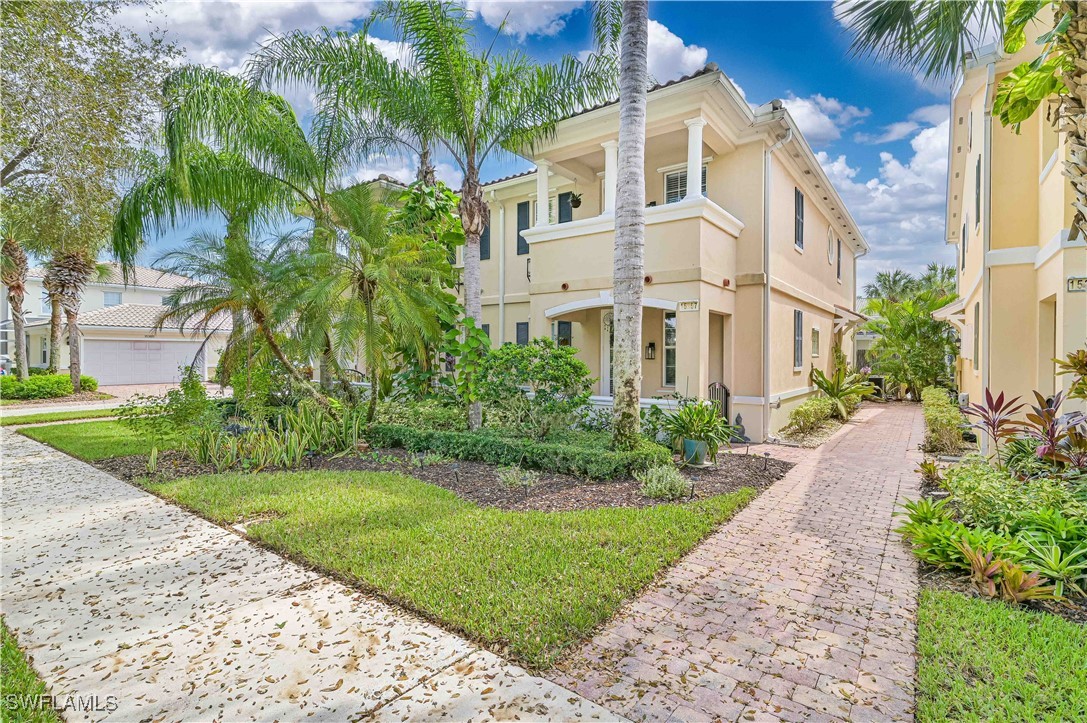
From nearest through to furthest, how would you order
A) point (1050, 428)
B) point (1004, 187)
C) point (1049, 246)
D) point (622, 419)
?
point (1050, 428)
point (1049, 246)
point (622, 419)
point (1004, 187)

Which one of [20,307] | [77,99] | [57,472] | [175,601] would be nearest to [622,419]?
[175,601]

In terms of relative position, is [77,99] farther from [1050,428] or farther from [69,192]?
[1050,428]

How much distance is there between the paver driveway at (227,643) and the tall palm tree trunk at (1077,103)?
6162mm

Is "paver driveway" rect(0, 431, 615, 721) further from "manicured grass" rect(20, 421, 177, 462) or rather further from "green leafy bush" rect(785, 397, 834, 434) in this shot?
"green leafy bush" rect(785, 397, 834, 434)

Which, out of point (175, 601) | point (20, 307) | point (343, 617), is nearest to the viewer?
point (343, 617)

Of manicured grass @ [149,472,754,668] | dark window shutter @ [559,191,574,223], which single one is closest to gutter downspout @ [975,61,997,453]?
manicured grass @ [149,472,754,668]

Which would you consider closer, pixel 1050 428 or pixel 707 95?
pixel 1050 428

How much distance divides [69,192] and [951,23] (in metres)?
14.3

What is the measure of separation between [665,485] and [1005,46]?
254 inches

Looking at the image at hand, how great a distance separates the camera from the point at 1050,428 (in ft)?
20.0

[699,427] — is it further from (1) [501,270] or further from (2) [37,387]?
(2) [37,387]

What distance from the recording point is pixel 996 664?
134 inches

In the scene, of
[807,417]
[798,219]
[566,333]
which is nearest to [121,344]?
[566,333]

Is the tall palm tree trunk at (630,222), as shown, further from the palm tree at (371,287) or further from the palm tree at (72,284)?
the palm tree at (72,284)
